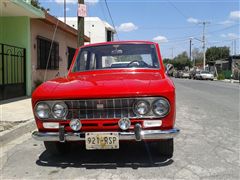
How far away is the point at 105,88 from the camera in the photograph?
4.51m

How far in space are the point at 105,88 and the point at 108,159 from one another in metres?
1.22

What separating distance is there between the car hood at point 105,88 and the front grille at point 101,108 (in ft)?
0.32

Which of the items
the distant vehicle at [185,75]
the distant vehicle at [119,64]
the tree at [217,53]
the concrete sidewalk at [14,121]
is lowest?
the concrete sidewalk at [14,121]

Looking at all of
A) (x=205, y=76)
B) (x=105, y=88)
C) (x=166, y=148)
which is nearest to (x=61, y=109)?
(x=105, y=88)

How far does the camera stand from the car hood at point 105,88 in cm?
441

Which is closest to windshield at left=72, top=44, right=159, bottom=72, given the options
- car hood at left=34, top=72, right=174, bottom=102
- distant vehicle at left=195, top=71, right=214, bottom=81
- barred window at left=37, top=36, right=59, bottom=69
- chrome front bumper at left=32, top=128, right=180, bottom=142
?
car hood at left=34, top=72, right=174, bottom=102

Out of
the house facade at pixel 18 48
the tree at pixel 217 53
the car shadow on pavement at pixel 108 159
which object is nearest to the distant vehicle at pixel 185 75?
the tree at pixel 217 53

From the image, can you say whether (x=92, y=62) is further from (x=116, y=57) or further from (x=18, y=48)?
(x=18, y=48)

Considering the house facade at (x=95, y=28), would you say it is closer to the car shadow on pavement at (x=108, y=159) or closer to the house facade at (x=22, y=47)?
the house facade at (x=22, y=47)

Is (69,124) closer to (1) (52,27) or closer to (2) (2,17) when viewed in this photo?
(2) (2,17)

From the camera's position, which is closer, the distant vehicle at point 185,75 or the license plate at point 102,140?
the license plate at point 102,140

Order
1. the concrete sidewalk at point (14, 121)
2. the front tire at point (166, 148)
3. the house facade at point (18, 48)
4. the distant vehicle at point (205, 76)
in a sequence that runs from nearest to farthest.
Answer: the front tire at point (166, 148)
the concrete sidewalk at point (14, 121)
the house facade at point (18, 48)
the distant vehicle at point (205, 76)

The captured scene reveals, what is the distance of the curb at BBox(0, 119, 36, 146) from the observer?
661cm

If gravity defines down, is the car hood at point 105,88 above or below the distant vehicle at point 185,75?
above
